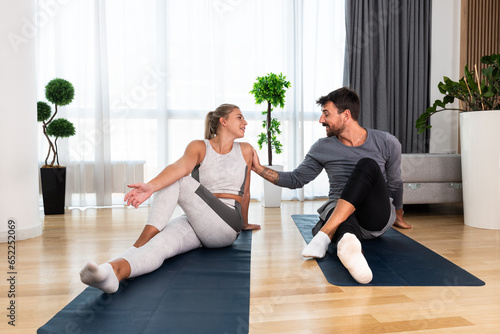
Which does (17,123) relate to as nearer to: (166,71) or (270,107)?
(166,71)

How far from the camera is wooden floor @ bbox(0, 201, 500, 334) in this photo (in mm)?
1270

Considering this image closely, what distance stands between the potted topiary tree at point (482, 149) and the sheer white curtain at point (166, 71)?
1658mm

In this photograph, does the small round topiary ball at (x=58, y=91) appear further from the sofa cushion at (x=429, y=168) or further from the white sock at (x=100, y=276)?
the sofa cushion at (x=429, y=168)

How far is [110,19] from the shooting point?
3.83 metres

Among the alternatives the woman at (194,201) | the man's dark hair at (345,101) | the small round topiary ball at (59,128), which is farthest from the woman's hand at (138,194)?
the small round topiary ball at (59,128)

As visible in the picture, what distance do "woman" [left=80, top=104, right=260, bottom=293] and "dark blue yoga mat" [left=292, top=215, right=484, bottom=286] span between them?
1.77 feet

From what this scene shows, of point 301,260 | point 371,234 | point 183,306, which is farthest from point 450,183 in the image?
point 183,306

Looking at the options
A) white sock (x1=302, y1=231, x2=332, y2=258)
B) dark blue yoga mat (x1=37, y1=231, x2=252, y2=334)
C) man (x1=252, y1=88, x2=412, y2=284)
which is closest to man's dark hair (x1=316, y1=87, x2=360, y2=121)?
man (x1=252, y1=88, x2=412, y2=284)

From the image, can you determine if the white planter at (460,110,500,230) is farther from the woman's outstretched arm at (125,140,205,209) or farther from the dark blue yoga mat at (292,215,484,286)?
the woman's outstretched arm at (125,140,205,209)

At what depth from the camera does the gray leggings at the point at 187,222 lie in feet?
5.66

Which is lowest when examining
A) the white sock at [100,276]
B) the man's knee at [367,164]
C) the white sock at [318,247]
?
the white sock at [318,247]

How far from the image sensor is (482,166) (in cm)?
272

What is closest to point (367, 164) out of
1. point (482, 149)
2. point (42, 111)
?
point (482, 149)

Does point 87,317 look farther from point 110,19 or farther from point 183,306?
point 110,19
